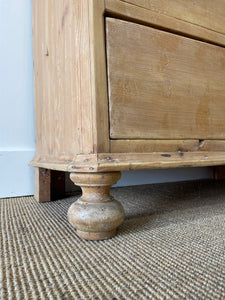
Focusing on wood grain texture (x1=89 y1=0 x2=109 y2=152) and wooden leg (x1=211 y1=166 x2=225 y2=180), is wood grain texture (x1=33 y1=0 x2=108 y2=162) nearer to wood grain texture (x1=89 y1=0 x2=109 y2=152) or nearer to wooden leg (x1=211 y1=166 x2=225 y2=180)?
wood grain texture (x1=89 y1=0 x2=109 y2=152)

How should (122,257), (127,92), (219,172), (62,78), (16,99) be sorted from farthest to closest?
(219,172)
(16,99)
(62,78)
(127,92)
(122,257)

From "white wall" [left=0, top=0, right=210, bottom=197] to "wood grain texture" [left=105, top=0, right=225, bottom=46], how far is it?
0.56m

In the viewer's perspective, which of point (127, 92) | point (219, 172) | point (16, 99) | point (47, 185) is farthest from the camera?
point (219, 172)

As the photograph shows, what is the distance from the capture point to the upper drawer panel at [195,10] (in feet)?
1.82

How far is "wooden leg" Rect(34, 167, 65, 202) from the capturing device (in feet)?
2.67

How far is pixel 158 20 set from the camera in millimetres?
554

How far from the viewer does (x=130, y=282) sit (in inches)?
12.6

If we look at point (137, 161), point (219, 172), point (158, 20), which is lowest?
point (219, 172)

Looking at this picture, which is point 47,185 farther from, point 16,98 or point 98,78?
point 98,78

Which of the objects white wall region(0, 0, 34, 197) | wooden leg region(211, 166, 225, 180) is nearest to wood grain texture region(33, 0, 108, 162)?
white wall region(0, 0, 34, 197)

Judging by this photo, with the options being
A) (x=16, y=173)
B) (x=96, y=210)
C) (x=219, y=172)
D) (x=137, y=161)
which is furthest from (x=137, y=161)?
(x=219, y=172)

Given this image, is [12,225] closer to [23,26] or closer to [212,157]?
[212,157]

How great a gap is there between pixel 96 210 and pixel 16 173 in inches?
22.2

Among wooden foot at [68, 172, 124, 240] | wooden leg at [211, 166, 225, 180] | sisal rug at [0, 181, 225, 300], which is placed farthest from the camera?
wooden leg at [211, 166, 225, 180]
